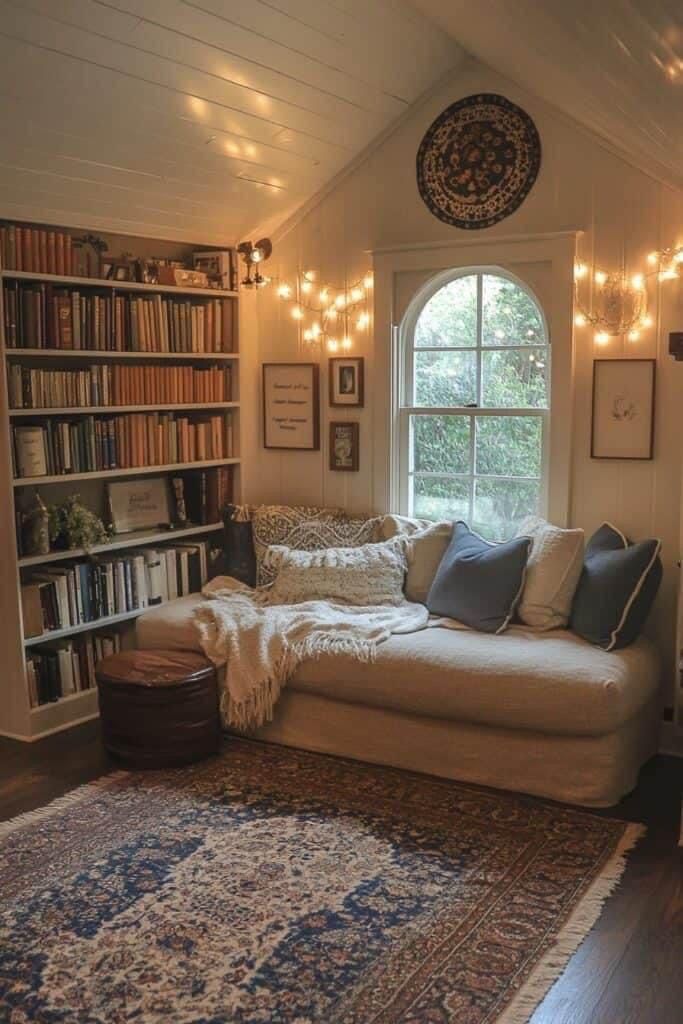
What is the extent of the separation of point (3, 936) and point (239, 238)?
336cm

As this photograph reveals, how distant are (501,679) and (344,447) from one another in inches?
67.6

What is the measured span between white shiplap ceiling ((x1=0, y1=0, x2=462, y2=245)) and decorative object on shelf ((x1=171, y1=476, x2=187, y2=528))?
115cm

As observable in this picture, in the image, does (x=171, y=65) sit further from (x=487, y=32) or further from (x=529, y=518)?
(x=529, y=518)

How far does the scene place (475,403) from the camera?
4.52 m

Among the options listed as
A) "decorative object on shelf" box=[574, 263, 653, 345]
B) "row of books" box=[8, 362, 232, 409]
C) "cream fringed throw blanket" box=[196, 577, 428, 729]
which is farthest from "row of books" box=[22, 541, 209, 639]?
"decorative object on shelf" box=[574, 263, 653, 345]

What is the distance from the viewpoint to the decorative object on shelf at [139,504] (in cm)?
455

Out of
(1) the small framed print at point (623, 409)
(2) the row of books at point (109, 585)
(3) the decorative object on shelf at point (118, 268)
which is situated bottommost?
(2) the row of books at point (109, 585)

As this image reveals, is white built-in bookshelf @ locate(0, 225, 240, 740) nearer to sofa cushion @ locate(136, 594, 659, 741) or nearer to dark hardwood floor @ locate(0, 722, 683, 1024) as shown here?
dark hardwood floor @ locate(0, 722, 683, 1024)

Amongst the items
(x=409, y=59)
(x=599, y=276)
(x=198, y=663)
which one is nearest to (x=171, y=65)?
(x=409, y=59)

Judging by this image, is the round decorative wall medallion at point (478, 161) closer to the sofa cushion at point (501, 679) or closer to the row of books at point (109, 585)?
the sofa cushion at point (501, 679)

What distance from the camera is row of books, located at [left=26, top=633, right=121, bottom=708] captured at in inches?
162

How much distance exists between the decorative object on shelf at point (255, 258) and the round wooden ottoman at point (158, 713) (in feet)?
6.62

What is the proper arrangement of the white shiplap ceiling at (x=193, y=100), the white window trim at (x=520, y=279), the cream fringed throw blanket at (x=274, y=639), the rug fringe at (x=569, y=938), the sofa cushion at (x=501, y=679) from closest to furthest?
the rug fringe at (x=569, y=938), the white shiplap ceiling at (x=193, y=100), the sofa cushion at (x=501, y=679), the cream fringed throw blanket at (x=274, y=639), the white window trim at (x=520, y=279)

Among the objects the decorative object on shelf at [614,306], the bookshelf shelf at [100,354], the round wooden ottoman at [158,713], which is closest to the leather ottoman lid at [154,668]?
the round wooden ottoman at [158,713]
